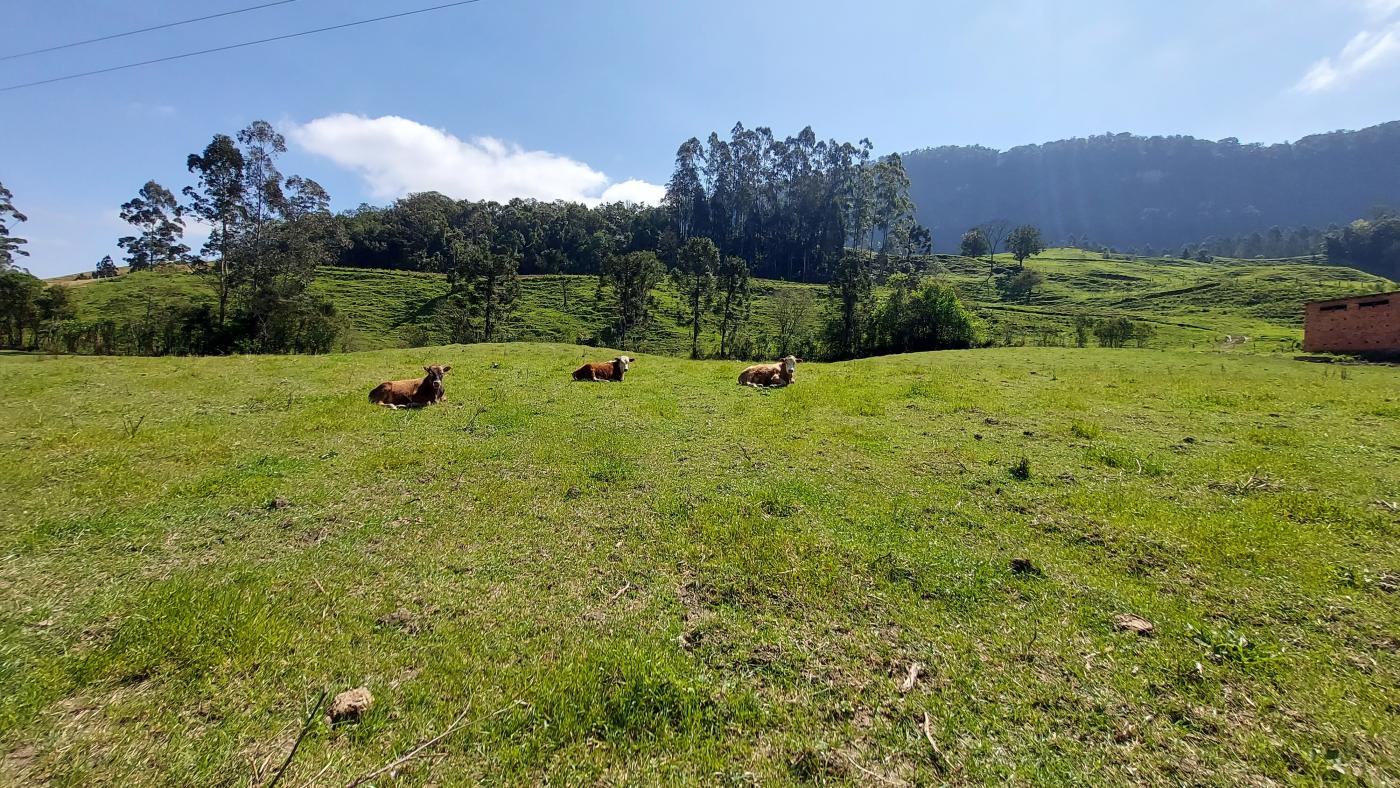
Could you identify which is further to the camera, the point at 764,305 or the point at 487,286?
the point at 764,305

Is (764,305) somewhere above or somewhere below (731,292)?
below

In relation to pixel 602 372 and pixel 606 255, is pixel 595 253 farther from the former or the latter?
pixel 602 372

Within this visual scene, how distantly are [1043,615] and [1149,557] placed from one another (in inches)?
67.4

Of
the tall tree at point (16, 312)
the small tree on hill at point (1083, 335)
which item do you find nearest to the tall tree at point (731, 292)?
the small tree on hill at point (1083, 335)

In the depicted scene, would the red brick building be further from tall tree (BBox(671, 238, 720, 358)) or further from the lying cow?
tall tree (BBox(671, 238, 720, 358))

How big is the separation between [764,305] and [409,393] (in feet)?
214

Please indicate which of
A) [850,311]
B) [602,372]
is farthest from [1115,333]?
[602,372]

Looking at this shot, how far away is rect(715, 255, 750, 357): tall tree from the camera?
5461 centimetres

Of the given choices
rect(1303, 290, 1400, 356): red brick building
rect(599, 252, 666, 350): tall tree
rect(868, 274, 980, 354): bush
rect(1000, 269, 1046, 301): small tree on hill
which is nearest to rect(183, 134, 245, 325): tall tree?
rect(599, 252, 666, 350): tall tree

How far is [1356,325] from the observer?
2745cm

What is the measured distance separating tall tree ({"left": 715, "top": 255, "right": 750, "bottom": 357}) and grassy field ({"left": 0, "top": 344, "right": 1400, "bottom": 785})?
43.3 metres

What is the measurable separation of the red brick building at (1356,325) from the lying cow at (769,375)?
106 feet

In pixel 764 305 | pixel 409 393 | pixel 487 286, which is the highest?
pixel 487 286

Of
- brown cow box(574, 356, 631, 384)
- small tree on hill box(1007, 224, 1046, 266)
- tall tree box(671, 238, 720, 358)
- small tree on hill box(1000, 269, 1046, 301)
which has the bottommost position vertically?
brown cow box(574, 356, 631, 384)
